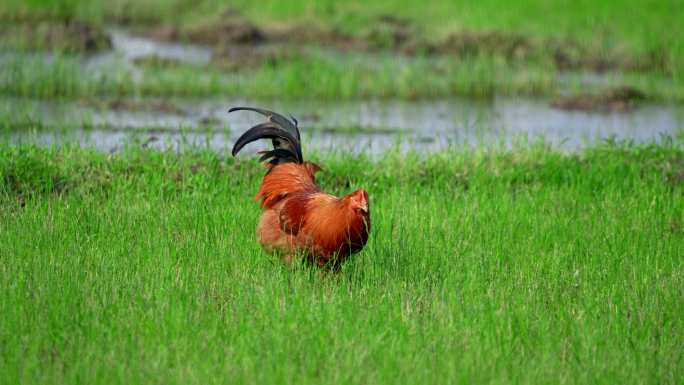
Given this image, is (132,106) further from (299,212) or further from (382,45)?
(299,212)

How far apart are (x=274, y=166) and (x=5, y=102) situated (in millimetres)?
6274

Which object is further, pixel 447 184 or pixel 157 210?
pixel 447 184

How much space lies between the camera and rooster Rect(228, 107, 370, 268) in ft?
16.3

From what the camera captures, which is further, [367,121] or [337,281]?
[367,121]

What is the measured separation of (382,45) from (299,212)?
36.9ft

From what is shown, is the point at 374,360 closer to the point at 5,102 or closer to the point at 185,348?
the point at 185,348

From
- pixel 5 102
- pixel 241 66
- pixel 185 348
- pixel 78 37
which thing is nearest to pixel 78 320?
pixel 185 348

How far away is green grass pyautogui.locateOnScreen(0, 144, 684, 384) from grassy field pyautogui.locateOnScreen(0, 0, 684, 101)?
15.8ft

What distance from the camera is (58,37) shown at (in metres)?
14.7

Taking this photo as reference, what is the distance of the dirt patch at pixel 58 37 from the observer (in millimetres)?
14375

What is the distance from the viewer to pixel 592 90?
13.3 metres

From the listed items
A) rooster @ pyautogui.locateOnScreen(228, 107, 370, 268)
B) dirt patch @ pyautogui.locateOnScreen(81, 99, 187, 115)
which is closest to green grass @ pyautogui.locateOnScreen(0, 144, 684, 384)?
rooster @ pyautogui.locateOnScreen(228, 107, 370, 268)

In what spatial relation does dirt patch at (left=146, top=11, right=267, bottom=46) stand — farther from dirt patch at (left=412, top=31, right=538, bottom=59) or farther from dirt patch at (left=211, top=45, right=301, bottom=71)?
dirt patch at (left=412, top=31, right=538, bottom=59)

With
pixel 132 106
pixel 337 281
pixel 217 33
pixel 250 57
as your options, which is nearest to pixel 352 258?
pixel 337 281
